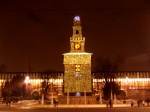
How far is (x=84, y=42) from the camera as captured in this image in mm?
72750

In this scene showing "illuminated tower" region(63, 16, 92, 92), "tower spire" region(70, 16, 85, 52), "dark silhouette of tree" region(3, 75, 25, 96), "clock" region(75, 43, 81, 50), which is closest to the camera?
"tower spire" region(70, 16, 85, 52)

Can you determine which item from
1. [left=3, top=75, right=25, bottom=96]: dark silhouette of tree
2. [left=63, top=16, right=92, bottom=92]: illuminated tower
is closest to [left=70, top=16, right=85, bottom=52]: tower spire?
[left=63, top=16, right=92, bottom=92]: illuminated tower

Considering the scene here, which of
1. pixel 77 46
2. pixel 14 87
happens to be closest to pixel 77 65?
pixel 77 46

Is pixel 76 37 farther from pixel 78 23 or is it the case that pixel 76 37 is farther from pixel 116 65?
pixel 116 65

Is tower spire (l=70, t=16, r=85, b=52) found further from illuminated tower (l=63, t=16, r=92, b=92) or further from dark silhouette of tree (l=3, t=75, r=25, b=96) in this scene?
dark silhouette of tree (l=3, t=75, r=25, b=96)

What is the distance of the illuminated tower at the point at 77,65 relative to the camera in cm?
7238

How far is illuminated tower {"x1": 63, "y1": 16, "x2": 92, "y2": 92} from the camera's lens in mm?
72375

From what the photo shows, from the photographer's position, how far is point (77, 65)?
73.2 meters

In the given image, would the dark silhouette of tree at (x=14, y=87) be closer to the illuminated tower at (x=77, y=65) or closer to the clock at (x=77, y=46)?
the illuminated tower at (x=77, y=65)

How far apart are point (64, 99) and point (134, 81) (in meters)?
53.9

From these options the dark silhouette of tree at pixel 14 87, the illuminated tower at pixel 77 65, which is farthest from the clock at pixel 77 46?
the dark silhouette of tree at pixel 14 87

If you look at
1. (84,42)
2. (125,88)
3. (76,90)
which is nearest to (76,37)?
(84,42)

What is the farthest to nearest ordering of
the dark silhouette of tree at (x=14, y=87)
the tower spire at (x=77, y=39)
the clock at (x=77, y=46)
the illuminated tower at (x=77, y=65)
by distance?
the dark silhouette of tree at (x=14, y=87) < the clock at (x=77, y=46) < the illuminated tower at (x=77, y=65) < the tower spire at (x=77, y=39)

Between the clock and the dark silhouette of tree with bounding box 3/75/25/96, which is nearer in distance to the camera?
the clock
